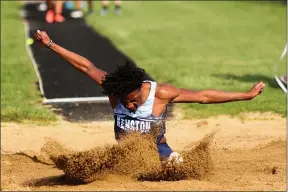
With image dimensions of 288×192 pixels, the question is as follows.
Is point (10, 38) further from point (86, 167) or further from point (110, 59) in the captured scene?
point (86, 167)

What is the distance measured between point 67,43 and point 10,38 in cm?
248

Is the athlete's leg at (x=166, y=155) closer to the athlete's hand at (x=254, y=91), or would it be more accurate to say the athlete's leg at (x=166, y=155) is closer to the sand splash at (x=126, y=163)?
the sand splash at (x=126, y=163)

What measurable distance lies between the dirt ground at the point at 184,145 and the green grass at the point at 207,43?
3.15 ft

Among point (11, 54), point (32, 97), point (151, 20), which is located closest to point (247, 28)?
point (151, 20)

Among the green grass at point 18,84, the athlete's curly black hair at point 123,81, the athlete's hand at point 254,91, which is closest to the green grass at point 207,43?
the green grass at point 18,84

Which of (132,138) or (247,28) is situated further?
(247,28)

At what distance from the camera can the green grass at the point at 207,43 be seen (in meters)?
15.8

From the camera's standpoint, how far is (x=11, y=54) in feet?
67.7

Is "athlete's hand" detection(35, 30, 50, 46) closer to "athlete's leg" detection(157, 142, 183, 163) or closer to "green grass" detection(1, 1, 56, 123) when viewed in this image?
"athlete's leg" detection(157, 142, 183, 163)

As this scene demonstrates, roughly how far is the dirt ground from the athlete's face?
0.77 meters

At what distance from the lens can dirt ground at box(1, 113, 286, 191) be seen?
310 inches

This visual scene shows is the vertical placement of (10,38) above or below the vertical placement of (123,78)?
below

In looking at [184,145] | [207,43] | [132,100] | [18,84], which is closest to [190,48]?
[207,43]

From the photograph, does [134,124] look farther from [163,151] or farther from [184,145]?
[184,145]
